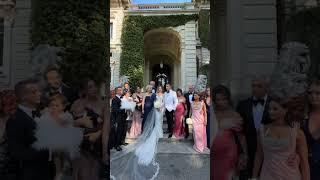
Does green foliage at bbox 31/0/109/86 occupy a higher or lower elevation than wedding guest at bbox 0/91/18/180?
higher

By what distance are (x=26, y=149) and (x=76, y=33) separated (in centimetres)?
885

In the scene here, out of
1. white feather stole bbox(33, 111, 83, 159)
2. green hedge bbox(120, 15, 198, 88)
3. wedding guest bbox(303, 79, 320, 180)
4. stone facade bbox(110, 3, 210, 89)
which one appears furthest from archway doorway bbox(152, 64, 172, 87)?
wedding guest bbox(303, 79, 320, 180)

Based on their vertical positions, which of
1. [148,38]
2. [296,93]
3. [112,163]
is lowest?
[112,163]

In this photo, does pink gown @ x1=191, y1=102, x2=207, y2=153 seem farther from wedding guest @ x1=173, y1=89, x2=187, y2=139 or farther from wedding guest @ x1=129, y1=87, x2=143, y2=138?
wedding guest @ x1=129, y1=87, x2=143, y2=138

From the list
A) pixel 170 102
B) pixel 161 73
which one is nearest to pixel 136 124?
pixel 170 102

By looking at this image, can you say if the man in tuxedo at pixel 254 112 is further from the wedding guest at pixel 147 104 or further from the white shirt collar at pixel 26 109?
the wedding guest at pixel 147 104

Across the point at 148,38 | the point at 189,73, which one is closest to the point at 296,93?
the point at 189,73

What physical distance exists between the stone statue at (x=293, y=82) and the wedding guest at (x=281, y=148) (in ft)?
0.45

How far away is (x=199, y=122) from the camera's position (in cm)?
1247

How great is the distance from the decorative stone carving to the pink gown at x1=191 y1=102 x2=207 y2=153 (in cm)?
508

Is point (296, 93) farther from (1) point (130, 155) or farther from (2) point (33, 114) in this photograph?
(1) point (130, 155)

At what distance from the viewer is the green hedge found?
31.0 meters

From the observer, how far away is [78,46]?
12625 mm

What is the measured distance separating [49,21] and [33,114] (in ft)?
26.5
